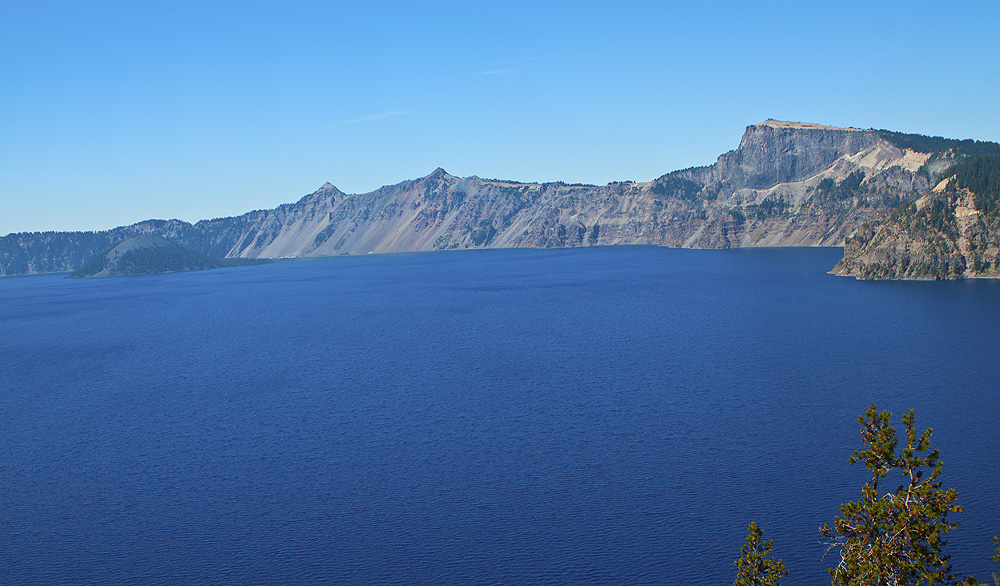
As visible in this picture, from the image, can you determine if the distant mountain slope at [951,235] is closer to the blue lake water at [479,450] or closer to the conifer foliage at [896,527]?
the blue lake water at [479,450]

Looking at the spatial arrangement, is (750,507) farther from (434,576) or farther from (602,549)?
(434,576)

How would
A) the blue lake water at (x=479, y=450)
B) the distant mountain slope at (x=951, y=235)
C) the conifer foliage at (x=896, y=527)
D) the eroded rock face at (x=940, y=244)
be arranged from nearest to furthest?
1. the conifer foliage at (x=896, y=527)
2. the blue lake water at (x=479, y=450)
3. the eroded rock face at (x=940, y=244)
4. the distant mountain slope at (x=951, y=235)

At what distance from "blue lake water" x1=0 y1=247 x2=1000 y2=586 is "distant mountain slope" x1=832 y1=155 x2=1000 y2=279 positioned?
59854 millimetres

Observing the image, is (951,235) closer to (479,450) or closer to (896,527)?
(479,450)

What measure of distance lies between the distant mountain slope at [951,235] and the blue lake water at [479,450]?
59.9m

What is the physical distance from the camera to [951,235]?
616 feet

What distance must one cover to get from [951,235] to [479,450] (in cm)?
16849

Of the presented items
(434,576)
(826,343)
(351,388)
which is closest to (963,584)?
(434,576)

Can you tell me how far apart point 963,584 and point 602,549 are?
2464 cm

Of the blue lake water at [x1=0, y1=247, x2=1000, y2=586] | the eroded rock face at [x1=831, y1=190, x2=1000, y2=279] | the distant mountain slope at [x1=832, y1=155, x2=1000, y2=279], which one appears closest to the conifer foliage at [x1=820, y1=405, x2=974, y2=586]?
the blue lake water at [x1=0, y1=247, x2=1000, y2=586]

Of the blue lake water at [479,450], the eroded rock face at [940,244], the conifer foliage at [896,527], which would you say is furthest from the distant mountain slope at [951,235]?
the conifer foliage at [896,527]

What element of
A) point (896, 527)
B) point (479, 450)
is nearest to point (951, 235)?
point (479, 450)

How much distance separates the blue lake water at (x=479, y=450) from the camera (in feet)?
164

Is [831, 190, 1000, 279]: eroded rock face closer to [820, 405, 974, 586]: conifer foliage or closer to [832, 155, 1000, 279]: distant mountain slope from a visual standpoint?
[832, 155, 1000, 279]: distant mountain slope
